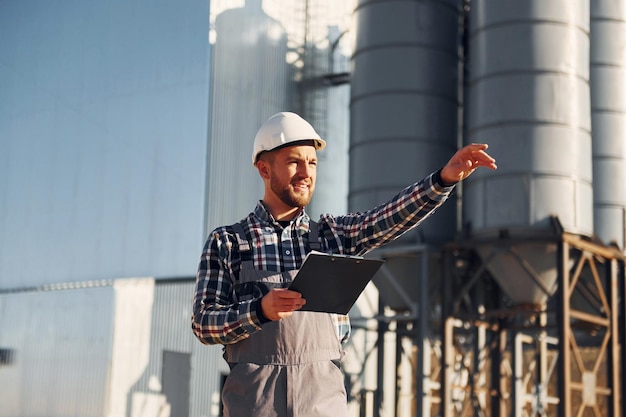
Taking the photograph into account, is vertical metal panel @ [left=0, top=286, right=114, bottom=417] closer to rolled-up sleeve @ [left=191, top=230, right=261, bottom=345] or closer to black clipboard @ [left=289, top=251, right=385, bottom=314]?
rolled-up sleeve @ [left=191, top=230, right=261, bottom=345]

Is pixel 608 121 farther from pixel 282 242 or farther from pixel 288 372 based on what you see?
pixel 288 372

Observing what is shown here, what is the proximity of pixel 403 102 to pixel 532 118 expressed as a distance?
10.2 feet

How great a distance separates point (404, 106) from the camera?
2059 cm

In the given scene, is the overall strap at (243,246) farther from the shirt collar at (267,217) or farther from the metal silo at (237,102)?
the metal silo at (237,102)

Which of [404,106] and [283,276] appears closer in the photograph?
[283,276]

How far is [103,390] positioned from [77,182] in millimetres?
5860

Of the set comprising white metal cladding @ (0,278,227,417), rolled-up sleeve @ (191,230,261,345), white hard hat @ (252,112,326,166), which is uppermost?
white hard hat @ (252,112,326,166)

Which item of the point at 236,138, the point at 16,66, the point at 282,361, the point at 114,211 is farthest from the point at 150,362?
the point at 282,361

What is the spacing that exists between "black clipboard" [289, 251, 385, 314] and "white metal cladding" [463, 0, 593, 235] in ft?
49.6

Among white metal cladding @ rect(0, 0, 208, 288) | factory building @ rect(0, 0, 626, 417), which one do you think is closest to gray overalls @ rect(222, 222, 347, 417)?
factory building @ rect(0, 0, 626, 417)

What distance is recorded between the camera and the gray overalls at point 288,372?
4129 mm

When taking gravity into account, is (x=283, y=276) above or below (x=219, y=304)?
above

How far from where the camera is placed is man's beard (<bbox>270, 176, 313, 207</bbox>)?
4.45 m

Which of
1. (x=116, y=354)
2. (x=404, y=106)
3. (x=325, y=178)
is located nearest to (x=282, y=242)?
(x=404, y=106)
